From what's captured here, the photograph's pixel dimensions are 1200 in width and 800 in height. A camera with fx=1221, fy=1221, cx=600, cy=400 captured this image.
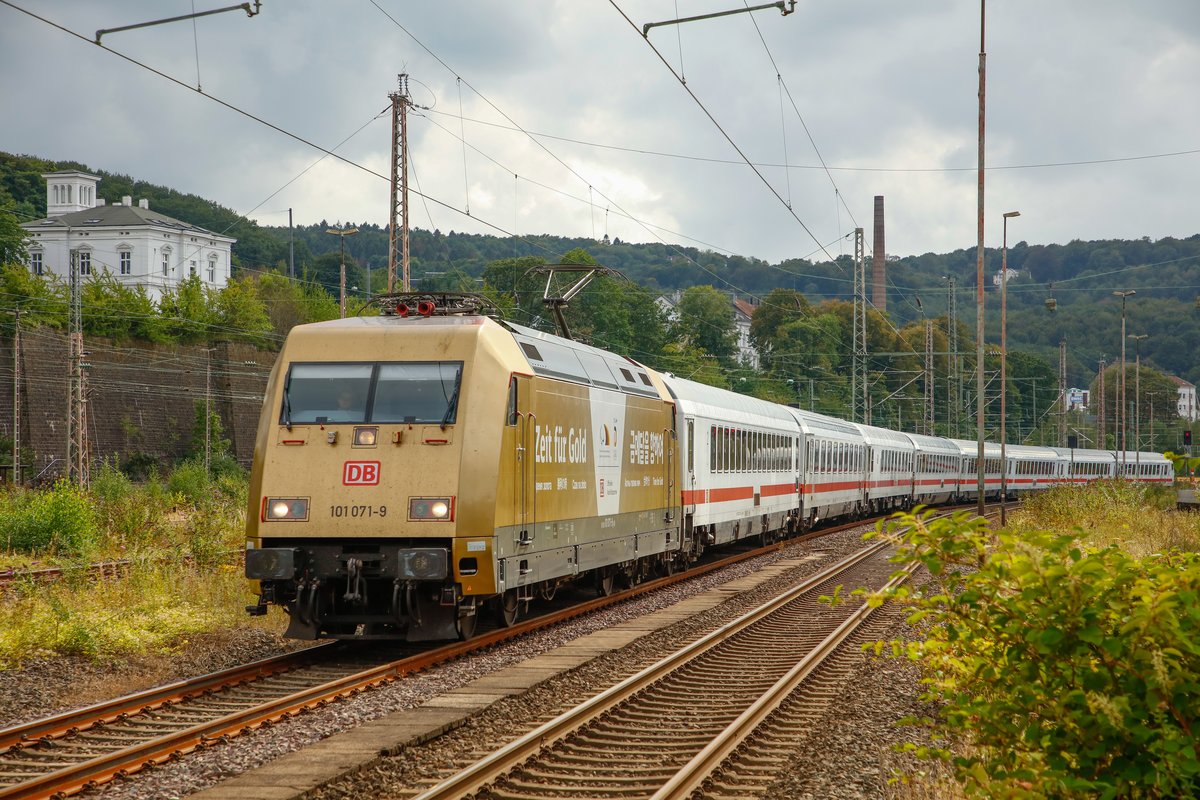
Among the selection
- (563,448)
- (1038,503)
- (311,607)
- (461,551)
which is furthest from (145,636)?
(1038,503)

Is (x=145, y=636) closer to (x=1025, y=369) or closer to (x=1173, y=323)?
(x=1025, y=369)

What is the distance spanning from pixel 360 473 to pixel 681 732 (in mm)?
4652

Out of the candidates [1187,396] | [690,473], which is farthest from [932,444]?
[1187,396]

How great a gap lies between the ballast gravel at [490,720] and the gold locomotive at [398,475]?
1.00 m

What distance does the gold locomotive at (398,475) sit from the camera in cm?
1228

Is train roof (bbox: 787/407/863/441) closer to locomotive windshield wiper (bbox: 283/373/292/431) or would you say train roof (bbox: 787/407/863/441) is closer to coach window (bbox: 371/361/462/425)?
coach window (bbox: 371/361/462/425)

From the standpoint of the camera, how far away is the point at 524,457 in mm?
13688

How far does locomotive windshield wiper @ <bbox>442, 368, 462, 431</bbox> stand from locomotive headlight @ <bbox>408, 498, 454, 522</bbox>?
768mm

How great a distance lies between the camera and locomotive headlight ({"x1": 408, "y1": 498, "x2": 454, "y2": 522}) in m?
12.3

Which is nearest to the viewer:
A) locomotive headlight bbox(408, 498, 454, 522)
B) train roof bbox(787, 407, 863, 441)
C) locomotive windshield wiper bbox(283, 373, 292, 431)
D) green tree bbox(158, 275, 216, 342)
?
locomotive headlight bbox(408, 498, 454, 522)

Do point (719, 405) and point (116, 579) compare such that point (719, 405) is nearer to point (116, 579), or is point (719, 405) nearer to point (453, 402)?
point (116, 579)

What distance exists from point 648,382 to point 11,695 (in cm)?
1168

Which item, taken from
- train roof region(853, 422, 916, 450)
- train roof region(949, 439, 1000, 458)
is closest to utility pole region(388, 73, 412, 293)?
train roof region(853, 422, 916, 450)

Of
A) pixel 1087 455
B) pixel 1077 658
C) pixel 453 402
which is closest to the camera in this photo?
pixel 1077 658
